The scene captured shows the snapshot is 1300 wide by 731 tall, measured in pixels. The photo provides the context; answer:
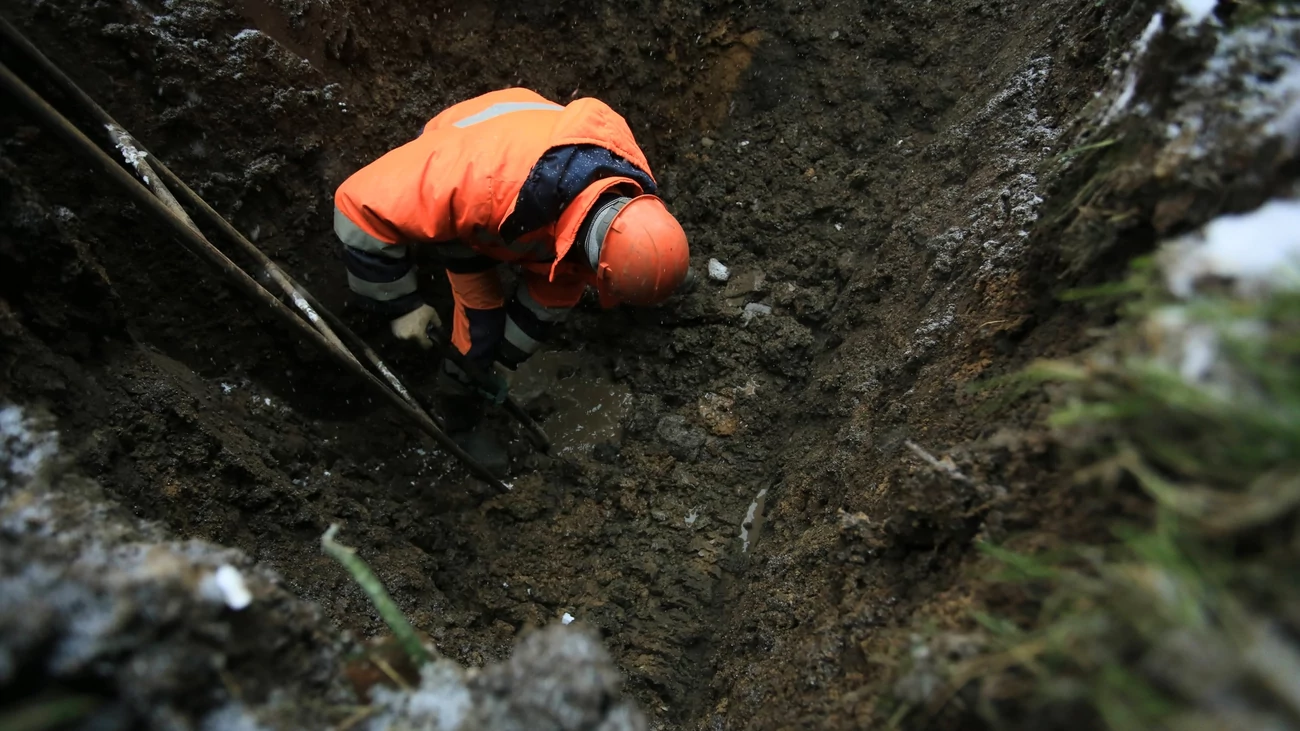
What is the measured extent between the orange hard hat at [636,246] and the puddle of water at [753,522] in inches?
36.9

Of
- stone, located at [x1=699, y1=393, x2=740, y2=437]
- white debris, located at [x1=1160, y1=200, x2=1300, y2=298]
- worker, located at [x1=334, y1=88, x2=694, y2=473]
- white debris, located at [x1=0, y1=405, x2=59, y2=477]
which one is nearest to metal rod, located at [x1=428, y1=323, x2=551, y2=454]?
worker, located at [x1=334, y1=88, x2=694, y2=473]

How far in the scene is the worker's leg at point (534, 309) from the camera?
2.46 m

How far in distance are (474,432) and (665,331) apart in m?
0.90

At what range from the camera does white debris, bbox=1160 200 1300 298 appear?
0.91 meters

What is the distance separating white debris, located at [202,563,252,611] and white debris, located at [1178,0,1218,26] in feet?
6.14

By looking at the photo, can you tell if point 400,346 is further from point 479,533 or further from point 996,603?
point 996,603

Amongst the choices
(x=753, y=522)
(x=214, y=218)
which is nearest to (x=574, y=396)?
(x=753, y=522)

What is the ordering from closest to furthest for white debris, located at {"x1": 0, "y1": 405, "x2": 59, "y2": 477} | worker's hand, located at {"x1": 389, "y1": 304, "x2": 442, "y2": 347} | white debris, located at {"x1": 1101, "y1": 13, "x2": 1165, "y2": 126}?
1. white debris, located at {"x1": 0, "y1": 405, "x2": 59, "y2": 477}
2. white debris, located at {"x1": 1101, "y1": 13, "x2": 1165, "y2": 126}
3. worker's hand, located at {"x1": 389, "y1": 304, "x2": 442, "y2": 347}

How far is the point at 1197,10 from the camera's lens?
1271 mm

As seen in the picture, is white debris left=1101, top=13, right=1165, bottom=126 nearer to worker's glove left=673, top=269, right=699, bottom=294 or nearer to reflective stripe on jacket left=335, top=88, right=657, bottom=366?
reflective stripe on jacket left=335, top=88, right=657, bottom=366

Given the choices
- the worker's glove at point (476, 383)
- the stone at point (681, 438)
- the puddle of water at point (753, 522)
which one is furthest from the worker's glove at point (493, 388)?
the puddle of water at point (753, 522)

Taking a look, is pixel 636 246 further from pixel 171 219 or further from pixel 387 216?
pixel 171 219

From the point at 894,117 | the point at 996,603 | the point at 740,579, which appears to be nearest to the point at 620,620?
the point at 740,579

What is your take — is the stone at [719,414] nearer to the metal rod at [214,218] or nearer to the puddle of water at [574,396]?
the puddle of water at [574,396]
